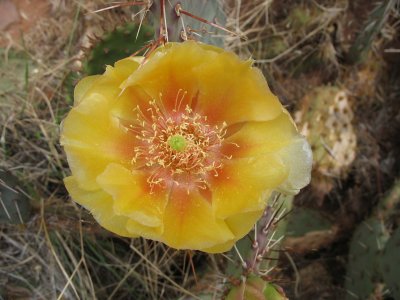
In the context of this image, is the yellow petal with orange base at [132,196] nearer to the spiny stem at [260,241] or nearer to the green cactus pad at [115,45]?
the spiny stem at [260,241]

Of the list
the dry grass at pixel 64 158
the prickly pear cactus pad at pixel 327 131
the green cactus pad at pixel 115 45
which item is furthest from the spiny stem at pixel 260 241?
the prickly pear cactus pad at pixel 327 131

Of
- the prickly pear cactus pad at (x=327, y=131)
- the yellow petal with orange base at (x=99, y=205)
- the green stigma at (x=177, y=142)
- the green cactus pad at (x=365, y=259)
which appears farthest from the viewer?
the prickly pear cactus pad at (x=327, y=131)

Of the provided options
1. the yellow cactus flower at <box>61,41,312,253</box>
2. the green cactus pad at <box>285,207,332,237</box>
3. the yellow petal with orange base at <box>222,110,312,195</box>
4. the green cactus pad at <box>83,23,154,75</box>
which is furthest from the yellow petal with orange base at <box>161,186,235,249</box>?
the green cactus pad at <box>285,207,332,237</box>

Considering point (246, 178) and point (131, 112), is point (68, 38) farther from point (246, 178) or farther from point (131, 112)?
point (246, 178)

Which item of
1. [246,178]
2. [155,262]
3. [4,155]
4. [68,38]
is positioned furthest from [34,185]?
[246,178]

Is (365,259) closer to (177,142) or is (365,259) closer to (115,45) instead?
(177,142)

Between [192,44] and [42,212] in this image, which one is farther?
[42,212]

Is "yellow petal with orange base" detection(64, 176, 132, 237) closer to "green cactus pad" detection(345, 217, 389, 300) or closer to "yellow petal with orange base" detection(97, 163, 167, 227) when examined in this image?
"yellow petal with orange base" detection(97, 163, 167, 227)
